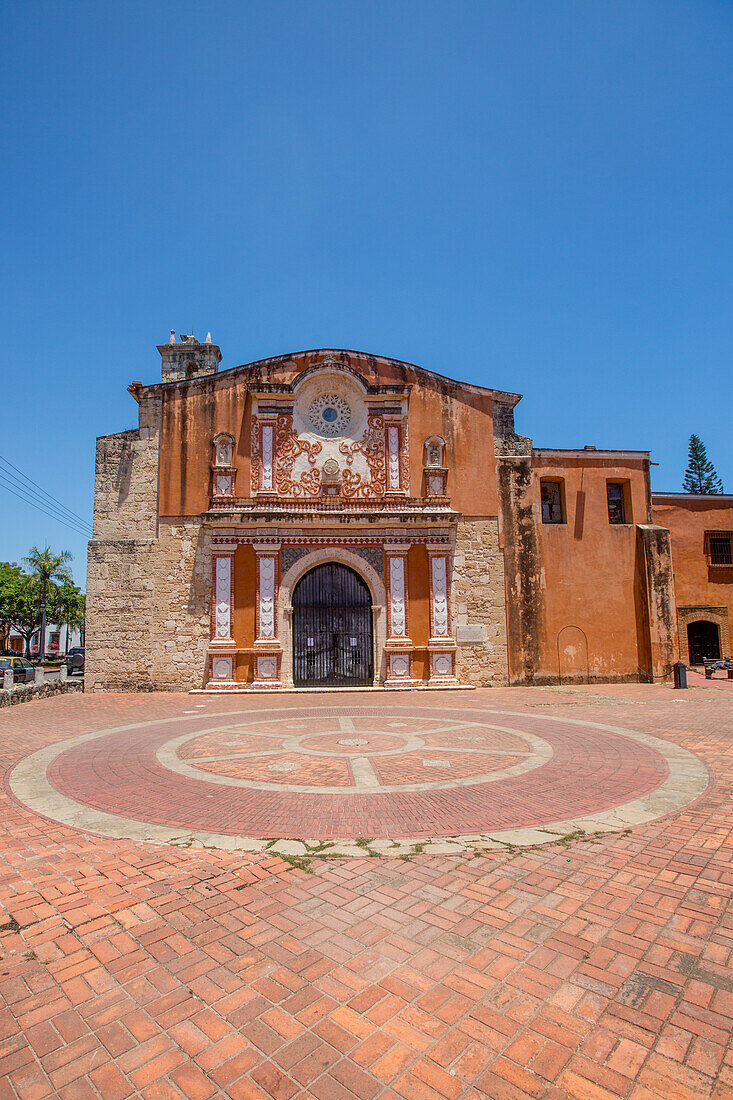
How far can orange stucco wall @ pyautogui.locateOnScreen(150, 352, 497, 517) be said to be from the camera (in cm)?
1925

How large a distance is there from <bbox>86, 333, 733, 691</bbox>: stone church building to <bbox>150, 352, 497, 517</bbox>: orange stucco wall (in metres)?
0.05

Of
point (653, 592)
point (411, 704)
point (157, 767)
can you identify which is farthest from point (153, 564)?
point (653, 592)

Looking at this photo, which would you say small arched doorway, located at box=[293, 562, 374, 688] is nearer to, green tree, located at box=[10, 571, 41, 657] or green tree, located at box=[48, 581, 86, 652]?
green tree, located at box=[10, 571, 41, 657]

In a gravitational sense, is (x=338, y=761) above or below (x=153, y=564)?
below

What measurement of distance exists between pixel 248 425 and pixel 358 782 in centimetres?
1481

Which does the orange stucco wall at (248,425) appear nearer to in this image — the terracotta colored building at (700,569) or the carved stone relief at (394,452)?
the carved stone relief at (394,452)

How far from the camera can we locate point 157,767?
787 centimetres

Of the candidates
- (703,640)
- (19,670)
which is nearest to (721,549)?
(703,640)

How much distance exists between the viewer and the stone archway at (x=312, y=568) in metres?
18.6

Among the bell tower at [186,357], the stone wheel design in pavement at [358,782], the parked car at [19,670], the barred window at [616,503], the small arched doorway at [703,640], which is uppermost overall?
the bell tower at [186,357]

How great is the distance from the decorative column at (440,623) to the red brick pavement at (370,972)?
1356 centimetres

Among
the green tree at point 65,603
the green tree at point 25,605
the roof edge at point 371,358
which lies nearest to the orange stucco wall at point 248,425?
the roof edge at point 371,358

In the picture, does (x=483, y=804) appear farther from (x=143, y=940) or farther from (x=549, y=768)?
(x=143, y=940)

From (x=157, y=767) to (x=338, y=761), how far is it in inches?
94.3
